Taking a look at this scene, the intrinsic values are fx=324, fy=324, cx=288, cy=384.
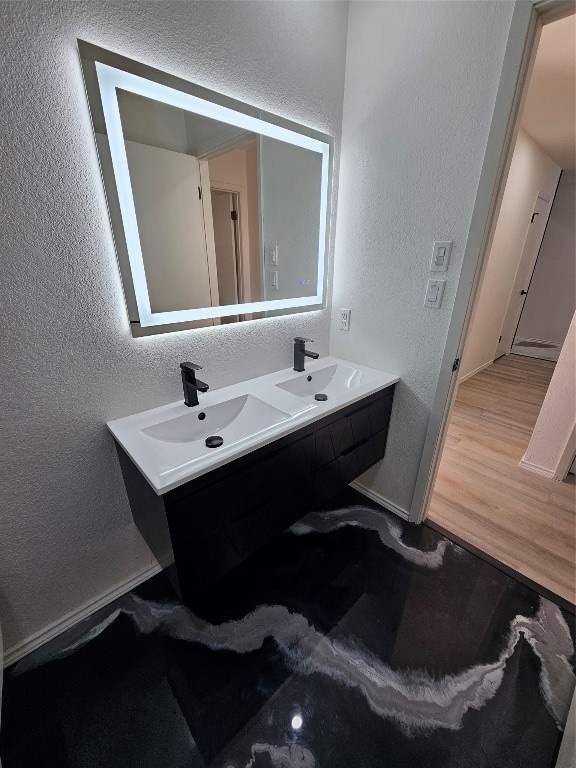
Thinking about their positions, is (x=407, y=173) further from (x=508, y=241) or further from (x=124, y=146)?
(x=508, y=241)

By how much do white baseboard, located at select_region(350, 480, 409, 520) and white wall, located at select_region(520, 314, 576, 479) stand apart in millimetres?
1161

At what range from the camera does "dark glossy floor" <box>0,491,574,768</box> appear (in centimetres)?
101

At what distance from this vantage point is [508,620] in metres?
1.38

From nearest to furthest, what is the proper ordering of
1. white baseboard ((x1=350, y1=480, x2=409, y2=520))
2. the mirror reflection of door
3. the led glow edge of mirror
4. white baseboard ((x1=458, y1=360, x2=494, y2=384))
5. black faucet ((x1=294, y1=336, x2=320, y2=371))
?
1. the led glow edge of mirror
2. the mirror reflection of door
3. black faucet ((x1=294, y1=336, x2=320, y2=371))
4. white baseboard ((x1=350, y1=480, x2=409, y2=520))
5. white baseboard ((x1=458, y1=360, x2=494, y2=384))

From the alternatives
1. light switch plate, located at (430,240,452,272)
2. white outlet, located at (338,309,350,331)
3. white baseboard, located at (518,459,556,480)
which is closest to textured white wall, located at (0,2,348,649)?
white outlet, located at (338,309,350,331)

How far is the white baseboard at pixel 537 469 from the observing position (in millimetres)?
2264

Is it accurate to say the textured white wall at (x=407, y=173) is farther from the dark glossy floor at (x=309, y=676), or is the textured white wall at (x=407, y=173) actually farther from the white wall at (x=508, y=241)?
the white wall at (x=508, y=241)

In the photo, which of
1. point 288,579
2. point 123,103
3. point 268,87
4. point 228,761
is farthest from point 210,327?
point 228,761

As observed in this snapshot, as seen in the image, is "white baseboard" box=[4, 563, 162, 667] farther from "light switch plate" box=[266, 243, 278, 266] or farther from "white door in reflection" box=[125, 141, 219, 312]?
"light switch plate" box=[266, 243, 278, 266]

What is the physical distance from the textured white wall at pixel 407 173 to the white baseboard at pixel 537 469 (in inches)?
45.4

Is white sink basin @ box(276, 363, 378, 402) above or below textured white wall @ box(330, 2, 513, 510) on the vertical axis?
below

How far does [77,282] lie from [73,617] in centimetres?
133

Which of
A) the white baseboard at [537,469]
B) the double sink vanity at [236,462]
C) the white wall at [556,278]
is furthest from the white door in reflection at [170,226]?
the white wall at [556,278]

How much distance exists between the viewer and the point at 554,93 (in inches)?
94.5
